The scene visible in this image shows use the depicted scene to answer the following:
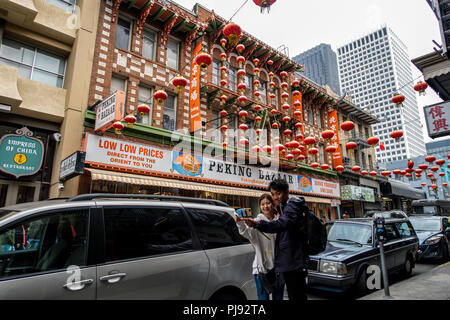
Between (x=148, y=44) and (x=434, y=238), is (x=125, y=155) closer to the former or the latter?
(x=148, y=44)

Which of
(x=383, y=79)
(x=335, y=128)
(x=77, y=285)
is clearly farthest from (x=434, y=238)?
(x=383, y=79)

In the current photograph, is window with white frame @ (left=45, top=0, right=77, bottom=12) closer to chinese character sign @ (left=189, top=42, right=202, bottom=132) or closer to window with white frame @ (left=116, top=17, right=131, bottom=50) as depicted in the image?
window with white frame @ (left=116, top=17, right=131, bottom=50)

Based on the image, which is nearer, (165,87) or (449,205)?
(165,87)

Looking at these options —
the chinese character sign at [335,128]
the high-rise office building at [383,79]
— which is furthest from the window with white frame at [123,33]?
the high-rise office building at [383,79]

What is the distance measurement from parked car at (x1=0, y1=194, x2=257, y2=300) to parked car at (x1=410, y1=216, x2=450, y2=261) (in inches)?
392

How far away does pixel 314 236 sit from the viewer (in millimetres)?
3166

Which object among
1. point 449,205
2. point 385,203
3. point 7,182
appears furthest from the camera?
point 385,203

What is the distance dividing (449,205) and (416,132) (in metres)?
149

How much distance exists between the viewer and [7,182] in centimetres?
931

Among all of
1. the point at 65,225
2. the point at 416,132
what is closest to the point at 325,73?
the point at 416,132

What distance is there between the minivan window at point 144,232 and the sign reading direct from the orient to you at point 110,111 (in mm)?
6877

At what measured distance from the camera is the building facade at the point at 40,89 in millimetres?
9336

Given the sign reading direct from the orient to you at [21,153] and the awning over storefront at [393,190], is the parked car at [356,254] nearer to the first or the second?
the sign reading direct from the orient to you at [21,153]
